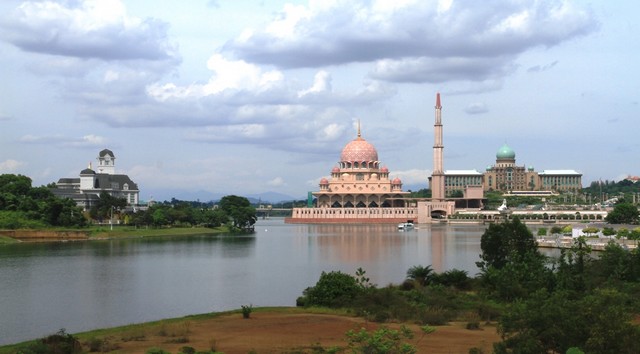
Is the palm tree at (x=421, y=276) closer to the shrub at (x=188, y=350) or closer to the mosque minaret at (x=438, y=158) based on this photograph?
the shrub at (x=188, y=350)

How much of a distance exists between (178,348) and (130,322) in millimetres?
8358

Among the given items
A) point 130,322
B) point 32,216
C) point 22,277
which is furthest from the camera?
point 32,216

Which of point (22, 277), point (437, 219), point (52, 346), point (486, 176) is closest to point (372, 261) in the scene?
point (22, 277)

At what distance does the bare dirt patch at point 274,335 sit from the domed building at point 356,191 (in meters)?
117

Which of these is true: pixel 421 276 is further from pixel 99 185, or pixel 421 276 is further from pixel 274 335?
pixel 99 185

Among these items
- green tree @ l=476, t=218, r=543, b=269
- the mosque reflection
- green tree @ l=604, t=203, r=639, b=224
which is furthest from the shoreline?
green tree @ l=604, t=203, r=639, b=224

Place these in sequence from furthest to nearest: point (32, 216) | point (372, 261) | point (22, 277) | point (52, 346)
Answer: point (32, 216) < point (372, 261) < point (22, 277) < point (52, 346)

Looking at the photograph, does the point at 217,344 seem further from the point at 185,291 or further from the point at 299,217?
the point at 299,217

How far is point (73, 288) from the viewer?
1559 inches

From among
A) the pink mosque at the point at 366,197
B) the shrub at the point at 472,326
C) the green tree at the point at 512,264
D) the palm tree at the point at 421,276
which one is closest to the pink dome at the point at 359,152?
the pink mosque at the point at 366,197

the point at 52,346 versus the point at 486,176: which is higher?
the point at 486,176

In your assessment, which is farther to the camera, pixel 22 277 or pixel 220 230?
pixel 220 230

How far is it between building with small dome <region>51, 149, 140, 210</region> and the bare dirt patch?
86162 mm

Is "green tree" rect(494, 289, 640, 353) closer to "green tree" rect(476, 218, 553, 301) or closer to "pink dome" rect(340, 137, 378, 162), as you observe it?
"green tree" rect(476, 218, 553, 301)
